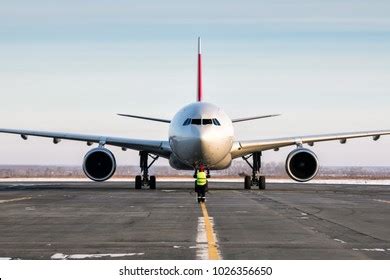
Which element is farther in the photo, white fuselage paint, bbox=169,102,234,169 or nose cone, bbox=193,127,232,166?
white fuselage paint, bbox=169,102,234,169

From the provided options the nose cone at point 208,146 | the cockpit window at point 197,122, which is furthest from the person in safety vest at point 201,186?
the cockpit window at point 197,122

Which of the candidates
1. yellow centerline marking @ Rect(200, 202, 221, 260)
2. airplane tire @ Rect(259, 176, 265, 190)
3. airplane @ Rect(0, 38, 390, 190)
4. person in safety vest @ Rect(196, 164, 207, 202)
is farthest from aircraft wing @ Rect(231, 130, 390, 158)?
yellow centerline marking @ Rect(200, 202, 221, 260)

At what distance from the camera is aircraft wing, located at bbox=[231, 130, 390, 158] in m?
37.2

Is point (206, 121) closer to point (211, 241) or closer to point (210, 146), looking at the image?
point (210, 146)

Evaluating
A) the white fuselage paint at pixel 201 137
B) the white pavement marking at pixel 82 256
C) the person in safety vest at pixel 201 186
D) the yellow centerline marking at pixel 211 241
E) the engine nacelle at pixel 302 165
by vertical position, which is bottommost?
the white pavement marking at pixel 82 256

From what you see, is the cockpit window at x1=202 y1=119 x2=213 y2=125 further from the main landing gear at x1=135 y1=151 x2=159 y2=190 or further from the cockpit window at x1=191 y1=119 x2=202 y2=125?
the main landing gear at x1=135 y1=151 x2=159 y2=190

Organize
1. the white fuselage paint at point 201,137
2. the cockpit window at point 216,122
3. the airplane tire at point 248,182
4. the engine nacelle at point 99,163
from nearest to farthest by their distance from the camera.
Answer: the white fuselage paint at point 201,137 → the cockpit window at point 216,122 → the engine nacelle at point 99,163 → the airplane tire at point 248,182

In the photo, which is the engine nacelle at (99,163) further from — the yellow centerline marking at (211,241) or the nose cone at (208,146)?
the yellow centerline marking at (211,241)

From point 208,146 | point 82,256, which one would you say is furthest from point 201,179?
point 82,256

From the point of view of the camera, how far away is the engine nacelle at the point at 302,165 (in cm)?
3712

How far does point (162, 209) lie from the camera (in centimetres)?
Answer: 2191

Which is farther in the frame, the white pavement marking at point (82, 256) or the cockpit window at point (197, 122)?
the cockpit window at point (197, 122)
